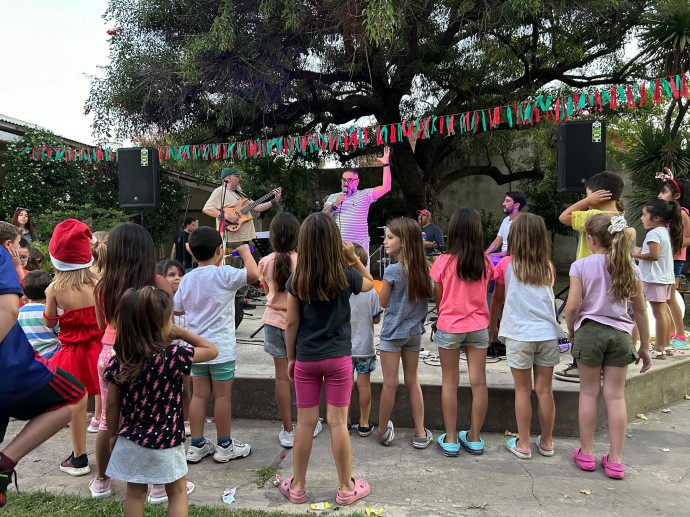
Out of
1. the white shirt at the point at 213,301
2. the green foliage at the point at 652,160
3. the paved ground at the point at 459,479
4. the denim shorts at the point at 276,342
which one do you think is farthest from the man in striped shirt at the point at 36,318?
the green foliage at the point at 652,160

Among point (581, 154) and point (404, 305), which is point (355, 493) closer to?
point (404, 305)

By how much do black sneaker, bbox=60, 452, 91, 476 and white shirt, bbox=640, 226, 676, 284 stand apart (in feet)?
16.1

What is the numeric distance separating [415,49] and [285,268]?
28.0 ft

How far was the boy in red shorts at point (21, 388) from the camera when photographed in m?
2.17

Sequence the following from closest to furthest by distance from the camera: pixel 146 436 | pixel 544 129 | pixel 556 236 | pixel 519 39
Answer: pixel 146 436, pixel 519 39, pixel 544 129, pixel 556 236

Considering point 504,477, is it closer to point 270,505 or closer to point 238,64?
point 270,505

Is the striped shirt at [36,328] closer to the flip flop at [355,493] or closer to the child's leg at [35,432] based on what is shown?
the child's leg at [35,432]

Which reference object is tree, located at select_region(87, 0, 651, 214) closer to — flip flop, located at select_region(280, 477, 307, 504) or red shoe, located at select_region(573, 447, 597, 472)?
red shoe, located at select_region(573, 447, 597, 472)

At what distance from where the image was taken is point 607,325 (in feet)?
10.2

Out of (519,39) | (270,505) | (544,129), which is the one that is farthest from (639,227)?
(270,505)

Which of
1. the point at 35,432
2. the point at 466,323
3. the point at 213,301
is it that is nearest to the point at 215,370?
the point at 213,301

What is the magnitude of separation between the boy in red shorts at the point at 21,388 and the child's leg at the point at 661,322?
4685 mm

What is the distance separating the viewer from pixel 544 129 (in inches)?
574

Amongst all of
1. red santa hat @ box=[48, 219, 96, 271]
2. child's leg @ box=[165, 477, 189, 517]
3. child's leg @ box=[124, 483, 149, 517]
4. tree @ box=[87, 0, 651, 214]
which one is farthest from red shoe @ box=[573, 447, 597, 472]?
tree @ box=[87, 0, 651, 214]
